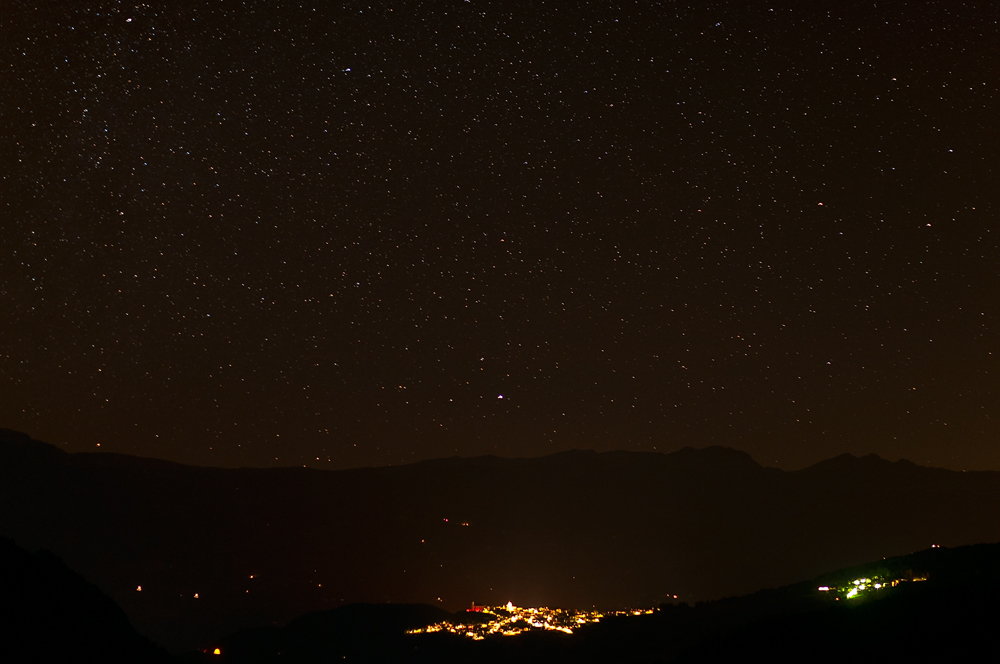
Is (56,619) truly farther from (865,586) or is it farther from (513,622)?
(513,622)

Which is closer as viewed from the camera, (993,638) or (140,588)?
(993,638)

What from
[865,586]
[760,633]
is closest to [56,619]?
[760,633]

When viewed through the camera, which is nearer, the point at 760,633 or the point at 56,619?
the point at 56,619

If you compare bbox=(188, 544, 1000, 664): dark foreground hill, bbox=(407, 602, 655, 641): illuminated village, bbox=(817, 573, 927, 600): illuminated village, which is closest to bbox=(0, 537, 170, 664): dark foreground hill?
bbox=(188, 544, 1000, 664): dark foreground hill

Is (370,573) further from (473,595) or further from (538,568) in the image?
(538,568)

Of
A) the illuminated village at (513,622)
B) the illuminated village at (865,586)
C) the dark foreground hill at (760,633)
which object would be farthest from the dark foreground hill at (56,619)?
the illuminated village at (513,622)

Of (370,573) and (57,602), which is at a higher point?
(57,602)

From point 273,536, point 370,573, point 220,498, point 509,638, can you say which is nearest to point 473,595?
point 370,573
